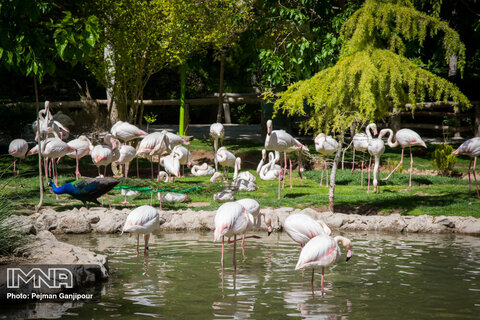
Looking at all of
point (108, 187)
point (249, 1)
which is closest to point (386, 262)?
point (108, 187)

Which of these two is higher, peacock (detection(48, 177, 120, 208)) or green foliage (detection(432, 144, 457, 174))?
green foliage (detection(432, 144, 457, 174))

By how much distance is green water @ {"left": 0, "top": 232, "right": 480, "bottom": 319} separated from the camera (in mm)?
5520

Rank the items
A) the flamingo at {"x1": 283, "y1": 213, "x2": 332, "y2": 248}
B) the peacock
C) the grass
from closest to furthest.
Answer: the flamingo at {"x1": 283, "y1": 213, "x2": 332, "y2": 248} < the peacock < the grass

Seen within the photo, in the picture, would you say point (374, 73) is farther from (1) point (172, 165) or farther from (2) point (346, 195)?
(1) point (172, 165)

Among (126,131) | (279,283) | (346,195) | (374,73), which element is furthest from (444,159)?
(279,283)

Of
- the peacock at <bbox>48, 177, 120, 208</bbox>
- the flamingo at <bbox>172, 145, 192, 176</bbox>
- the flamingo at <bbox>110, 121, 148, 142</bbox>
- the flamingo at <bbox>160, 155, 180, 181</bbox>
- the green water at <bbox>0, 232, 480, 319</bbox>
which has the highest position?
the flamingo at <bbox>110, 121, 148, 142</bbox>

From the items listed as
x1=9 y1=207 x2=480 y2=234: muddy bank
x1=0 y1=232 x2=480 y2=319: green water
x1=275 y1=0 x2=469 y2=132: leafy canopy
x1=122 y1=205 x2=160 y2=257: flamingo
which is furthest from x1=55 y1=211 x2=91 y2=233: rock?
x1=275 y1=0 x2=469 y2=132: leafy canopy

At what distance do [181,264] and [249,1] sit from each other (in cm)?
1121

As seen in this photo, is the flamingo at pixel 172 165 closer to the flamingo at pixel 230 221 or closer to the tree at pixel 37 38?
the flamingo at pixel 230 221

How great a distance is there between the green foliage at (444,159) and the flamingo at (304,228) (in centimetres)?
929

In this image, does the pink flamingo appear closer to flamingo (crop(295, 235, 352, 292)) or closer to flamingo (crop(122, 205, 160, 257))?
flamingo (crop(122, 205, 160, 257))

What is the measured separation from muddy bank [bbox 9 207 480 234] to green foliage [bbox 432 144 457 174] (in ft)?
18.7

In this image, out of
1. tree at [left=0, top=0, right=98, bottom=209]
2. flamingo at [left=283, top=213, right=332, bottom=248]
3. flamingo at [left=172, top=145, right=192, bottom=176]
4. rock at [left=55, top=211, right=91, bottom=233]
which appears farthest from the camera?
flamingo at [left=172, top=145, right=192, bottom=176]

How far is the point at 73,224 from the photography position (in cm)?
977
